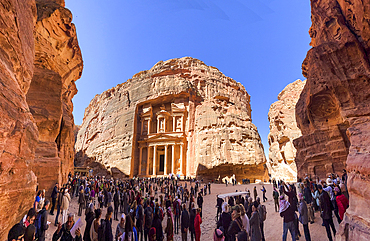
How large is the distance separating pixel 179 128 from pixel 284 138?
21.5 m

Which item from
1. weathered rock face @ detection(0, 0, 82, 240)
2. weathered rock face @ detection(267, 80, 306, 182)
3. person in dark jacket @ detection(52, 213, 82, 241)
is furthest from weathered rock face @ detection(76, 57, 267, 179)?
person in dark jacket @ detection(52, 213, 82, 241)

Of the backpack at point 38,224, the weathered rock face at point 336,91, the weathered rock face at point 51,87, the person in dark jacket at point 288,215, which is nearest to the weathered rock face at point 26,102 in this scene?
the weathered rock face at point 51,87

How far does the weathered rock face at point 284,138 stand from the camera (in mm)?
38125

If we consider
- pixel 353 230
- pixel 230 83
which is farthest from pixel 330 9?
pixel 230 83

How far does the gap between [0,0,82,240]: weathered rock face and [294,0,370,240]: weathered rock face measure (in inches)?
361

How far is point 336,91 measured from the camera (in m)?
12.4

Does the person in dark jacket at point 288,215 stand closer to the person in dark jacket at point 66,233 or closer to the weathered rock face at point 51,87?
the person in dark jacket at point 66,233

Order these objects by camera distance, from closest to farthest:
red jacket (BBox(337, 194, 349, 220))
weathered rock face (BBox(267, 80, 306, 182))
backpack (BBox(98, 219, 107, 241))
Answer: backpack (BBox(98, 219, 107, 241))
red jacket (BBox(337, 194, 349, 220))
weathered rock face (BBox(267, 80, 306, 182))

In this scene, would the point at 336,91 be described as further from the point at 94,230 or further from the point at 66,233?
the point at 66,233

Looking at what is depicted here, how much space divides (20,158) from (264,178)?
106 feet

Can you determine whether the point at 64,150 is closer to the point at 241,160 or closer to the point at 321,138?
the point at 321,138

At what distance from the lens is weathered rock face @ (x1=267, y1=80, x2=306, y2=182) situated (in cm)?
3812

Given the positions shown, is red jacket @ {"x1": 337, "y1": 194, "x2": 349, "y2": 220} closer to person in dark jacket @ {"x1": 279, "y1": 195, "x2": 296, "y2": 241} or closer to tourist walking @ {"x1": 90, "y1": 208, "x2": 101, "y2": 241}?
person in dark jacket @ {"x1": 279, "y1": 195, "x2": 296, "y2": 241}

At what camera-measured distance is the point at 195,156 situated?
109ft
